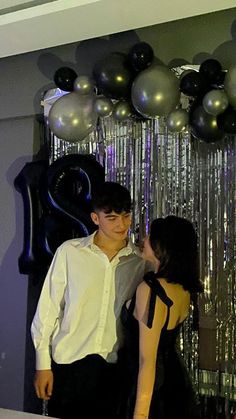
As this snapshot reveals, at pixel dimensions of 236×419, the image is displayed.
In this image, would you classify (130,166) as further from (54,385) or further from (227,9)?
(54,385)

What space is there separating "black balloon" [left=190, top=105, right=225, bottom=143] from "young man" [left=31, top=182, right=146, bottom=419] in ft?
1.25

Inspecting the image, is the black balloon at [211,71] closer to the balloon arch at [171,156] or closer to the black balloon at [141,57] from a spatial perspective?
the balloon arch at [171,156]

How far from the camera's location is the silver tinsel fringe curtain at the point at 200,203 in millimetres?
2309

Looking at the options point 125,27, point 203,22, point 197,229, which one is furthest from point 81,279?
point 203,22

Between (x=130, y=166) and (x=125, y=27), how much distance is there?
0.64 metres

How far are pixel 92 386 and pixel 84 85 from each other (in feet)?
4.12

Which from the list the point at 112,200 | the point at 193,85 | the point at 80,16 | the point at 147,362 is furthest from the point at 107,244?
the point at 80,16

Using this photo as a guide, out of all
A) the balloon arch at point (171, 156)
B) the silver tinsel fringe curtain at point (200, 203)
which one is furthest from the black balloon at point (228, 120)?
the silver tinsel fringe curtain at point (200, 203)

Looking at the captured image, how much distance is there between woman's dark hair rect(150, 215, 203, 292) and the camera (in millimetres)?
1894

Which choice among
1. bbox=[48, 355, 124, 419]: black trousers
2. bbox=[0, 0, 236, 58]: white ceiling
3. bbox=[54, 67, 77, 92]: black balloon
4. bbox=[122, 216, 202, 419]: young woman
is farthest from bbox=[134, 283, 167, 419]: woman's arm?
bbox=[0, 0, 236, 58]: white ceiling

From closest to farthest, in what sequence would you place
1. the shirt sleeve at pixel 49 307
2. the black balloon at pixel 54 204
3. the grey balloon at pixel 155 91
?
the grey balloon at pixel 155 91
the shirt sleeve at pixel 49 307
the black balloon at pixel 54 204

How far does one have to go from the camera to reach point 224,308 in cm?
231

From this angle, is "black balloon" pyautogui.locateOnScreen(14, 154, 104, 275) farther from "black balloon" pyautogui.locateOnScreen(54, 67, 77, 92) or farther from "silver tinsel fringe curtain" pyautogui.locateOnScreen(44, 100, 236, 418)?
"black balloon" pyautogui.locateOnScreen(54, 67, 77, 92)

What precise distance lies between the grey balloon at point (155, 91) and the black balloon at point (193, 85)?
28mm
